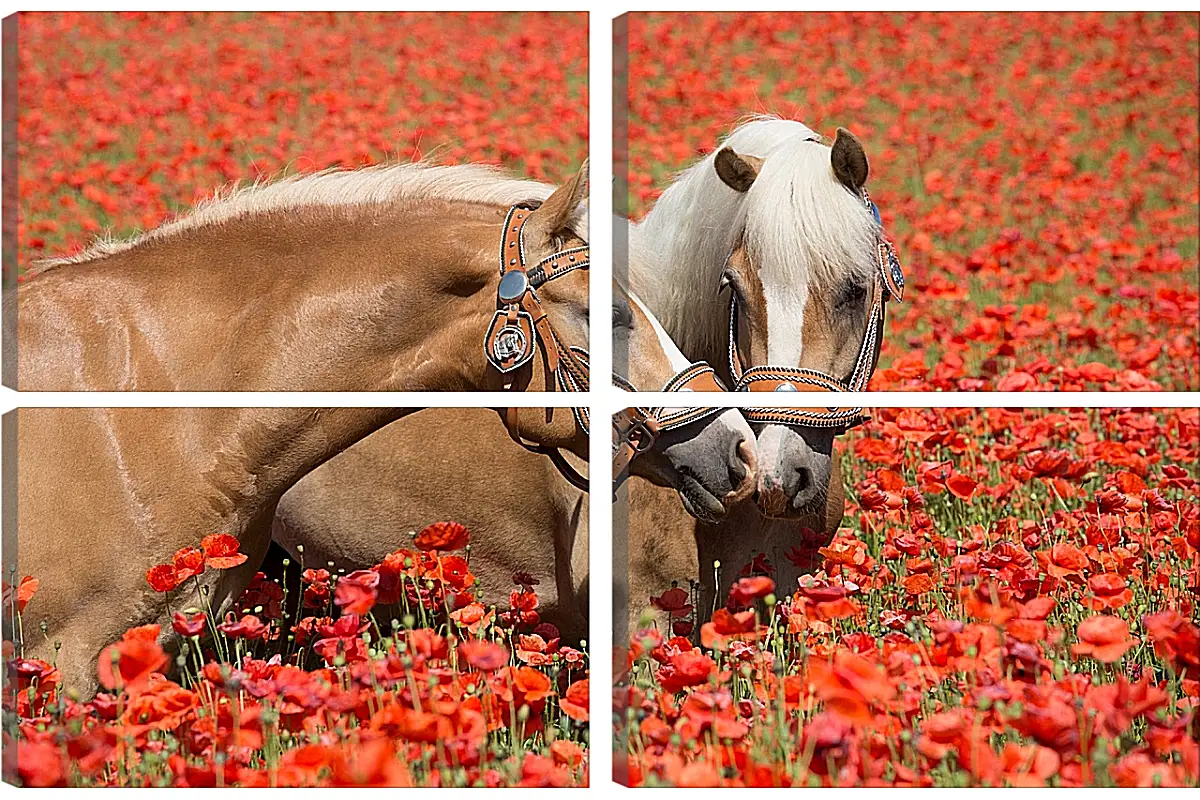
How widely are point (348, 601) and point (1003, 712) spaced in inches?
32.3

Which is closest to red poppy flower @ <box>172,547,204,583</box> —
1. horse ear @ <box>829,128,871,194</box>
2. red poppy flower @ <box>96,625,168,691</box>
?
red poppy flower @ <box>96,625,168,691</box>

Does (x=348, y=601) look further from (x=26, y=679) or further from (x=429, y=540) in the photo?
(x=26, y=679)

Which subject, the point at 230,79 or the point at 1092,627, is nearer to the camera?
the point at 1092,627

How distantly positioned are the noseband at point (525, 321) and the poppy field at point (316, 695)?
32 cm

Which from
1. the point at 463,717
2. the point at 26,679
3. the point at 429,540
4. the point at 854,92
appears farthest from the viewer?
the point at 854,92

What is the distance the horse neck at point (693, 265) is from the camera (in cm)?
183

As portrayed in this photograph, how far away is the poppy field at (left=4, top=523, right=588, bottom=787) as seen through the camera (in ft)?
5.09

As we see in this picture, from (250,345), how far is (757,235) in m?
0.71

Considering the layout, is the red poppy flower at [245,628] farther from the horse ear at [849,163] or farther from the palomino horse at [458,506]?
the horse ear at [849,163]

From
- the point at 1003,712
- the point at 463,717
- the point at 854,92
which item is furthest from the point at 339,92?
the point at 1003,712

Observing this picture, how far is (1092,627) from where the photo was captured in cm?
159

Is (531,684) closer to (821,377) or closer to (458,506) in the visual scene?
(458,506)

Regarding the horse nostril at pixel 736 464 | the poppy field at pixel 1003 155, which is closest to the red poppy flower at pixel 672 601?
the horse nostril at pixel 736 464

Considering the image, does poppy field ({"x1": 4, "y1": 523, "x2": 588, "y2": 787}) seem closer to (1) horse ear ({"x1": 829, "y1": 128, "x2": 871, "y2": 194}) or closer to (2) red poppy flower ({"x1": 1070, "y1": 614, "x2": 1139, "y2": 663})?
(2) red poppy flower ({"x1": 1070, "y1": 614, "x2": 1139, "y2": 663})
